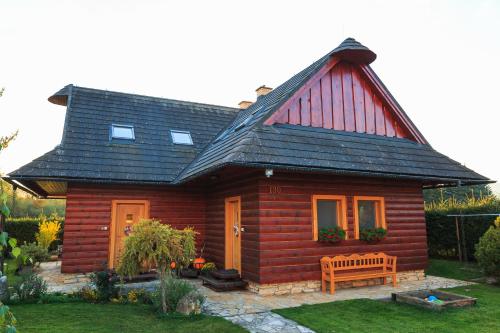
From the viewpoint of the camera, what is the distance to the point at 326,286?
8.63 meters

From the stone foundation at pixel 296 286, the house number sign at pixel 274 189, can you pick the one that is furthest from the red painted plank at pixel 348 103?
the stone foundation at pixel 296 286

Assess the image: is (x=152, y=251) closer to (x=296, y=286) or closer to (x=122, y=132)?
(x=296, y=286)

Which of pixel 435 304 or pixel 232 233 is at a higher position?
pixel 232 233

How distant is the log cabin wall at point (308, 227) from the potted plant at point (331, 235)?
0.21 metres

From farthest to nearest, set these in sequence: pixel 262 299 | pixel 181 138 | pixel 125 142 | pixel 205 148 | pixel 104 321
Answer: pixel 181 138 < pixel 205 148 < pixel 125 142 < pixel 262 299 < pixel 104 321

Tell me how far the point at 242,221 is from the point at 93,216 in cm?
447

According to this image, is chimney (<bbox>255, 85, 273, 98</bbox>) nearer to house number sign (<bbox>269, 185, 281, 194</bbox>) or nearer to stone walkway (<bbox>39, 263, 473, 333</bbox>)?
house number sign (<bbox>269, 185, 281, 194</bbox>)

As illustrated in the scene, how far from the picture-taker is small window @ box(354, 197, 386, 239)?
31.2 ft

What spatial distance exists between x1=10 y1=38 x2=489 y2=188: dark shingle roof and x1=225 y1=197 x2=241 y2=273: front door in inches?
55.8

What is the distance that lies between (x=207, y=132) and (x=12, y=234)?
11.0 meters

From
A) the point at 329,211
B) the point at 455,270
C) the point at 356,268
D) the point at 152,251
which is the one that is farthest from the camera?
the point at 455,270

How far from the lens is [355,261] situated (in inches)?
340

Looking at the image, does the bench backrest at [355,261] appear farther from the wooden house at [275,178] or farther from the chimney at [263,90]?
the chimney at [263,90]

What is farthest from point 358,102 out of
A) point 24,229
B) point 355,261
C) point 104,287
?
point 24,229
